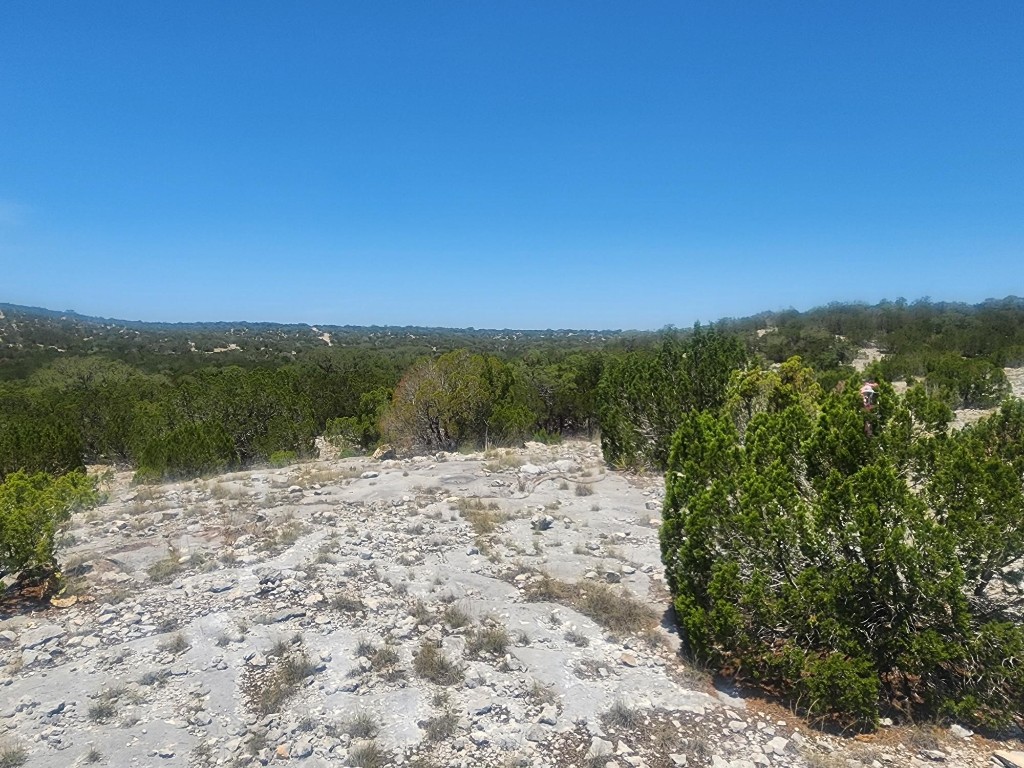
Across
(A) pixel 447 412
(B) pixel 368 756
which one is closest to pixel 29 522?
(B) pixel 368 756

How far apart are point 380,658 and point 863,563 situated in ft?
15.2

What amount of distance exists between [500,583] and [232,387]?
58.7ft

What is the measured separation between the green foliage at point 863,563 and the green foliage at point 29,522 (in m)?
7.85

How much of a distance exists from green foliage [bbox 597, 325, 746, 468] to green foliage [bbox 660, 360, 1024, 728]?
7612 millimetres

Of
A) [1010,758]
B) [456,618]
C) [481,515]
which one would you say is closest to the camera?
[1010,758]

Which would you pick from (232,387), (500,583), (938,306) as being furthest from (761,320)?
(500,583)

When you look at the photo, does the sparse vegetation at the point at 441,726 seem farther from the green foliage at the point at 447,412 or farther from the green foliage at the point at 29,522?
the green foliage at the point at 447,412

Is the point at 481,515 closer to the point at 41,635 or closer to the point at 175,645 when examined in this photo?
the point at 175,645

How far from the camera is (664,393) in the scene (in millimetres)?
13734

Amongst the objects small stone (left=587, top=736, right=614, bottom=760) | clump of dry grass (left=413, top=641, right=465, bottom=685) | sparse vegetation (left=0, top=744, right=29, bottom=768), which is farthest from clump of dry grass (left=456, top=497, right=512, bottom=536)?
sparse vegetation (left=0, top=744, right=29, bottom=768)

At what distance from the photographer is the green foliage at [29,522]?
23.4 ft

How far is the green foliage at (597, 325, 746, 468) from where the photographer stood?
13.7 m

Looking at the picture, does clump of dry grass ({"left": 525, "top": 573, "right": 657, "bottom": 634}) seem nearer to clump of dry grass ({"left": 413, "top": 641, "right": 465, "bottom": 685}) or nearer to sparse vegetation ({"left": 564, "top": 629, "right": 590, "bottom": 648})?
sparse vegetation ({"left": 564, "top": 629, "right": 590, "bottom": 648})

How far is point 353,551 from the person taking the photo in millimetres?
8883
